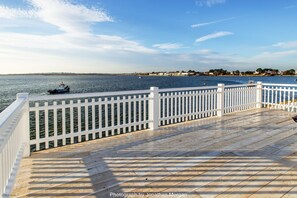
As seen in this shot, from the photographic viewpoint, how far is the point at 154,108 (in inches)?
187

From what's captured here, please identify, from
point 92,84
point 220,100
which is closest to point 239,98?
point 220,100

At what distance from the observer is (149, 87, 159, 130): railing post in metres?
4.69

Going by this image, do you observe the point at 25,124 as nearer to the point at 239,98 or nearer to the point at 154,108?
the point at 154,108

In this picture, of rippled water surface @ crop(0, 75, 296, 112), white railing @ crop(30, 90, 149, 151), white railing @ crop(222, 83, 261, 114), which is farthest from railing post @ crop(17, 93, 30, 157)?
rippled water surface @ crop(0, 75, 296, 112)

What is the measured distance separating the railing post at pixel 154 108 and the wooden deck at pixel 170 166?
0.44 meters

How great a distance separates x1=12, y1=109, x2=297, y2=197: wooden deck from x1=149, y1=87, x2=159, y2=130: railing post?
0.44 meters

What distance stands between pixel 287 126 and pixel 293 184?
127 inches

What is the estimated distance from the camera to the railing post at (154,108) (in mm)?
4691

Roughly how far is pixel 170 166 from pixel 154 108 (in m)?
2.20

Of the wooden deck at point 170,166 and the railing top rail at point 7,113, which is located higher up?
the railing top rail at point 7,113

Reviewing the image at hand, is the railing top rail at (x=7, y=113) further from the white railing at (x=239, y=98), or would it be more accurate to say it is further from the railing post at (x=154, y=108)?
the white railing at (x=239, y=98)

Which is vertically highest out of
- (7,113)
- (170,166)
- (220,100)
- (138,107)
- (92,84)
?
(92,84)

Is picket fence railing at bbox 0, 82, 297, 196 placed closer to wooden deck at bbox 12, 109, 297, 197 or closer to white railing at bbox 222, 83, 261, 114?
Result: white railing at bbox 222, 83, 261, 114

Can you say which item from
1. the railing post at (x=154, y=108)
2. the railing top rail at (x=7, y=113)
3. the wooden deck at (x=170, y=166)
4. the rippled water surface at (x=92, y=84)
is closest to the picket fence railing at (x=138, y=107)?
the railing post at (x=154, y=108)
